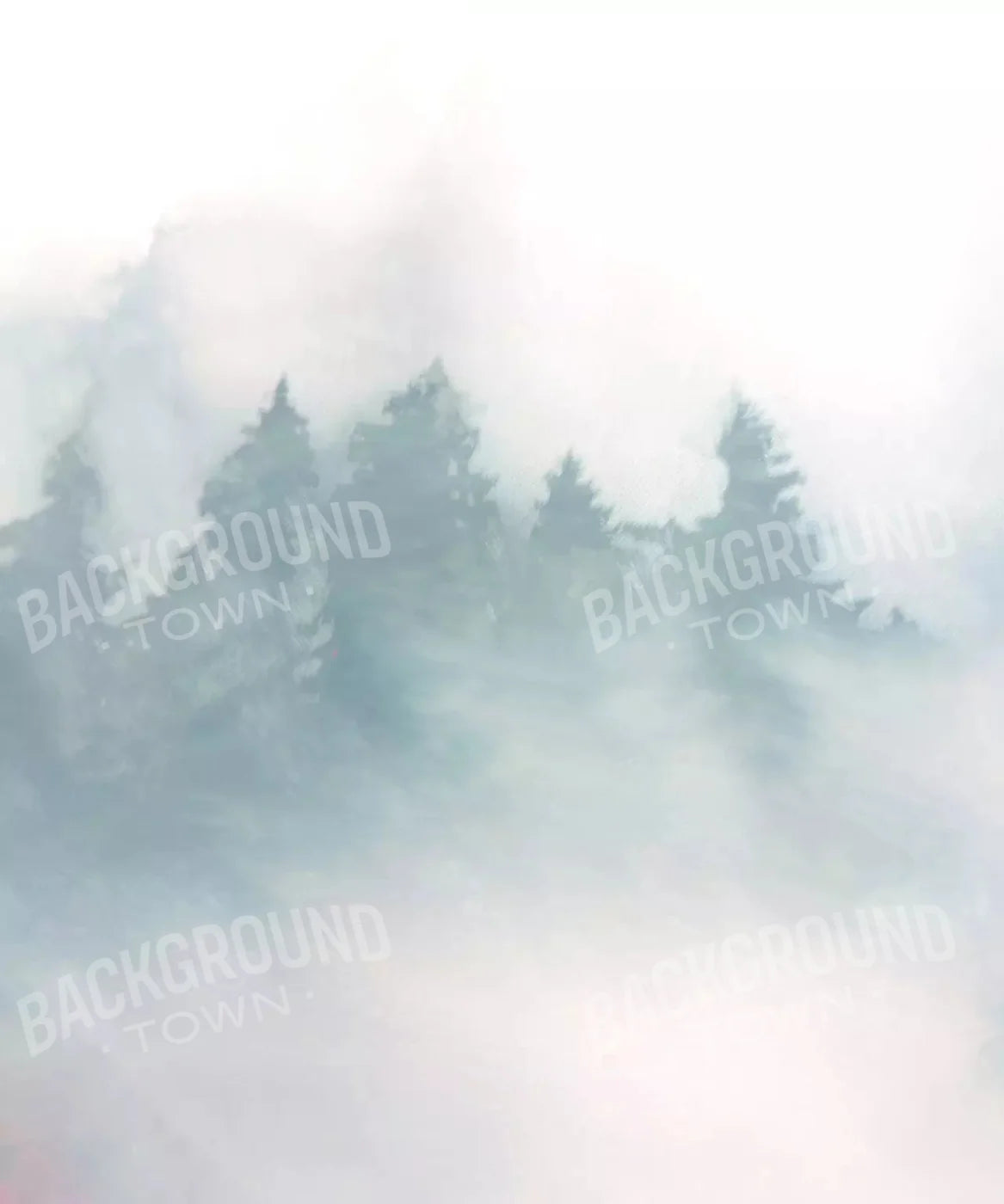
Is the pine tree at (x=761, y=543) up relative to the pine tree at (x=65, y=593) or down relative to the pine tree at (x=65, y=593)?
down

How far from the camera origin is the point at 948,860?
227 cm

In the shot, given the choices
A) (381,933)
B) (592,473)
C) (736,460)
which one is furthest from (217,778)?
(736,460)

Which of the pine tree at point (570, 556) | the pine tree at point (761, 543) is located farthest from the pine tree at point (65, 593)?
the pine tree at point (761, 543)

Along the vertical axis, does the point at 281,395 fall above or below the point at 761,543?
above

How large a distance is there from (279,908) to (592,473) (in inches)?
40.1

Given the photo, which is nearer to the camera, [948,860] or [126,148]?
[948,860]

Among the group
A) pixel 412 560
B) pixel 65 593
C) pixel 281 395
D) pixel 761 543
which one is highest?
pixel 281 395

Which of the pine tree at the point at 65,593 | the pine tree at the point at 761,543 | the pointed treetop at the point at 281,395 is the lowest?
the pine tree at the point at 761,543

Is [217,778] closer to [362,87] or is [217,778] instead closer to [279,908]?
[279,908]

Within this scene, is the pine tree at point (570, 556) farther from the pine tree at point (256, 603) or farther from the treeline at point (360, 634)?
the pine tree at point (256, 603)

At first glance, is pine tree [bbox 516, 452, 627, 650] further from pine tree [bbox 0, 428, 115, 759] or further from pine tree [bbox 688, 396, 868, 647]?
pine tree [bbox 0, 428, 115, 759]

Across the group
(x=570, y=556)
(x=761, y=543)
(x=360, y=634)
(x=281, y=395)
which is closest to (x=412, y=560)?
(x=360, y=634)

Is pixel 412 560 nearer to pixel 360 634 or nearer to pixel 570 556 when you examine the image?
pixel 360 634

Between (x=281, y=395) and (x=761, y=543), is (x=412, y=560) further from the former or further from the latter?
(x=761, y=543)
